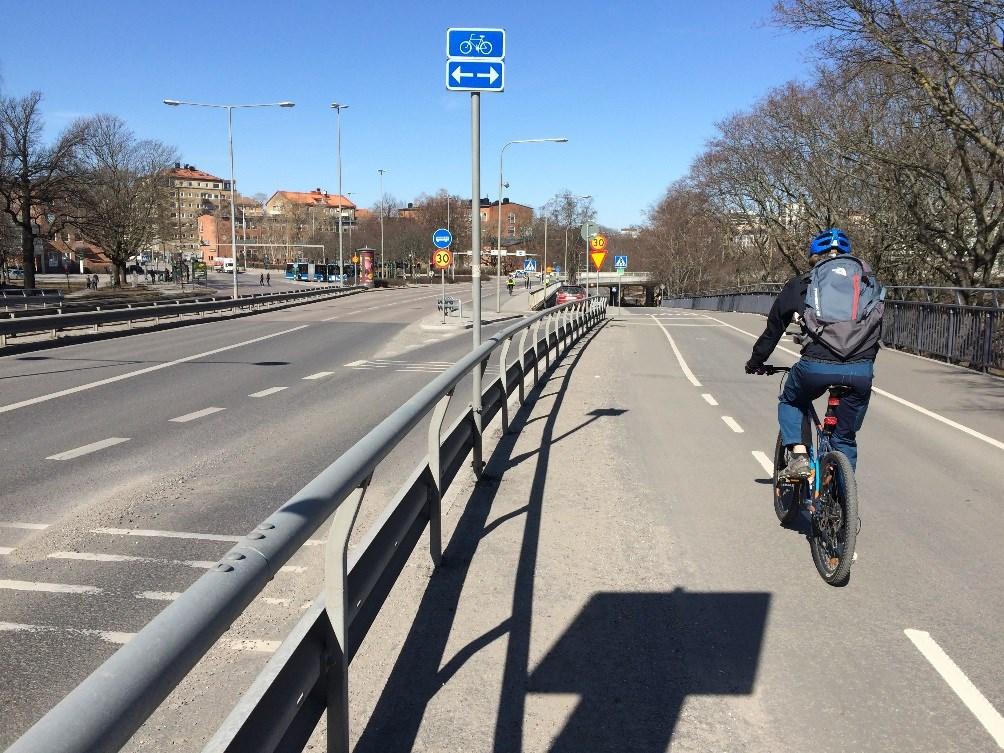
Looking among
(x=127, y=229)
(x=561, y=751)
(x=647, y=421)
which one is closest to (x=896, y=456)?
(x=647, y=421)

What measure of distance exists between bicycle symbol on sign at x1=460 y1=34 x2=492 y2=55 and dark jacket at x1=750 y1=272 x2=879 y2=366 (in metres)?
3.97

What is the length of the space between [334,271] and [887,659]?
9647cm

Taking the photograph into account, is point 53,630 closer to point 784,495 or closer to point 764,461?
point 784,495

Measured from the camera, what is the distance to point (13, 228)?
206 ft

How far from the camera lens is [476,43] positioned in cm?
794

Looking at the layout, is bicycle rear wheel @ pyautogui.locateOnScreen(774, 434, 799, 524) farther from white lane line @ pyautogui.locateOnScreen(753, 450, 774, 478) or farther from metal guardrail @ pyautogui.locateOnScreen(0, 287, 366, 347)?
metal guardrail @ pyautogui.locateOnScreen(0, 287, 366, 347)

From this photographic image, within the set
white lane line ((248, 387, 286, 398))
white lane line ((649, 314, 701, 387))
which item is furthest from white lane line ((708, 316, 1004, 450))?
white lane line ((248, 387, 286, 398))

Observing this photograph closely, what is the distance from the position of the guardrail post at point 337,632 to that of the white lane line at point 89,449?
261 inches

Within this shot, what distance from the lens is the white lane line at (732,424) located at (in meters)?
9.88

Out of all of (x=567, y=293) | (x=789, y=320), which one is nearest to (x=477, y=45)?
(x=789, y=320)

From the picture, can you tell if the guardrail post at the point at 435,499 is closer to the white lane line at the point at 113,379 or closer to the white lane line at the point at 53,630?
the white lane line at the point at 53,630

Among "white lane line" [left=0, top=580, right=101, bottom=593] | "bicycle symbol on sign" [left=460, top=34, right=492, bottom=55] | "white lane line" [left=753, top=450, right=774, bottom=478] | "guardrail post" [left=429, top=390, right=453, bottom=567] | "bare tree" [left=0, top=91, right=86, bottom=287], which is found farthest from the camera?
"bare tree" [left=0, top=91, right=86, bottom=287]

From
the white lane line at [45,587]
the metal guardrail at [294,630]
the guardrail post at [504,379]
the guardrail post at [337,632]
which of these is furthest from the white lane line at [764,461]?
the guardrail post at [337,632]

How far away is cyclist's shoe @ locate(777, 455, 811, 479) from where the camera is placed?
5387 mm
